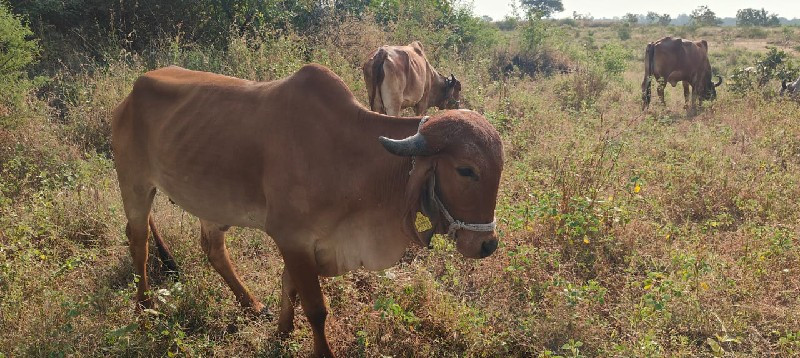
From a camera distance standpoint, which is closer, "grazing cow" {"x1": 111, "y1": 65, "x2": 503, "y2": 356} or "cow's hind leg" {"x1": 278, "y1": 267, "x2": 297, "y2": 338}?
"grazing cow" {"x1": 111, "y1": 65, "x2": 503, "y2": 356}

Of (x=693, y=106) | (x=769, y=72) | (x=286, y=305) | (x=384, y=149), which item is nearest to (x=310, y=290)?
(x=286, y=305)

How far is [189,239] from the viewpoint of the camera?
4.38 m

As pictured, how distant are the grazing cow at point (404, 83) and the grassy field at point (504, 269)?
1.93 meters

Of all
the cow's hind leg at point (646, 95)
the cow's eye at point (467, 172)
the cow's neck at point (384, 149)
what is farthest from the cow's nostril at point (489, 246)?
the cow's hind leg at point (646, 95)

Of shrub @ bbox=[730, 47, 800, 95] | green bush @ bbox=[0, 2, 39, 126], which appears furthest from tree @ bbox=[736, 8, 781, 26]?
green bush @ bbox=[0, 2, 39, 126]

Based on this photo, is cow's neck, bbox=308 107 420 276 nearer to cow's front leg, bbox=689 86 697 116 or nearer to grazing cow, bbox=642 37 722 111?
cow's front leg, bbox=689 86 697 116

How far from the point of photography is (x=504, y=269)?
12.9 feet

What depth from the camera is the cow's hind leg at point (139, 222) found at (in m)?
3.71

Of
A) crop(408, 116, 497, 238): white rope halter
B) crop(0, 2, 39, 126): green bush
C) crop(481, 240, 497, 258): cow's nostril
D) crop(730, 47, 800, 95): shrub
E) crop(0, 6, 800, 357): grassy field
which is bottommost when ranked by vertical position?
crop(0, 6, 800, 357): grassy field

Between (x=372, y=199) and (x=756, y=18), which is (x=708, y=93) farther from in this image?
(x=756, y=18)

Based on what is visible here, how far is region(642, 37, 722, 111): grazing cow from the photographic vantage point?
1161 cm

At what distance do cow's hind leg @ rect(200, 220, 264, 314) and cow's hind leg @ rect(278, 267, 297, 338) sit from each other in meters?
0.40

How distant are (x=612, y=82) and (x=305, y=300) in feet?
37.2

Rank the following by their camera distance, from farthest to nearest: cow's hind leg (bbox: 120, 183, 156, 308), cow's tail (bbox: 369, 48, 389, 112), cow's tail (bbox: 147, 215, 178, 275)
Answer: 1. cow's tail (bbox: 369, 48, 389, 112)
2. cow's tail (bbox: 147, 215, 178, 275)
3. cow's hind leg (bbox: 120, 183, 156, 308)
